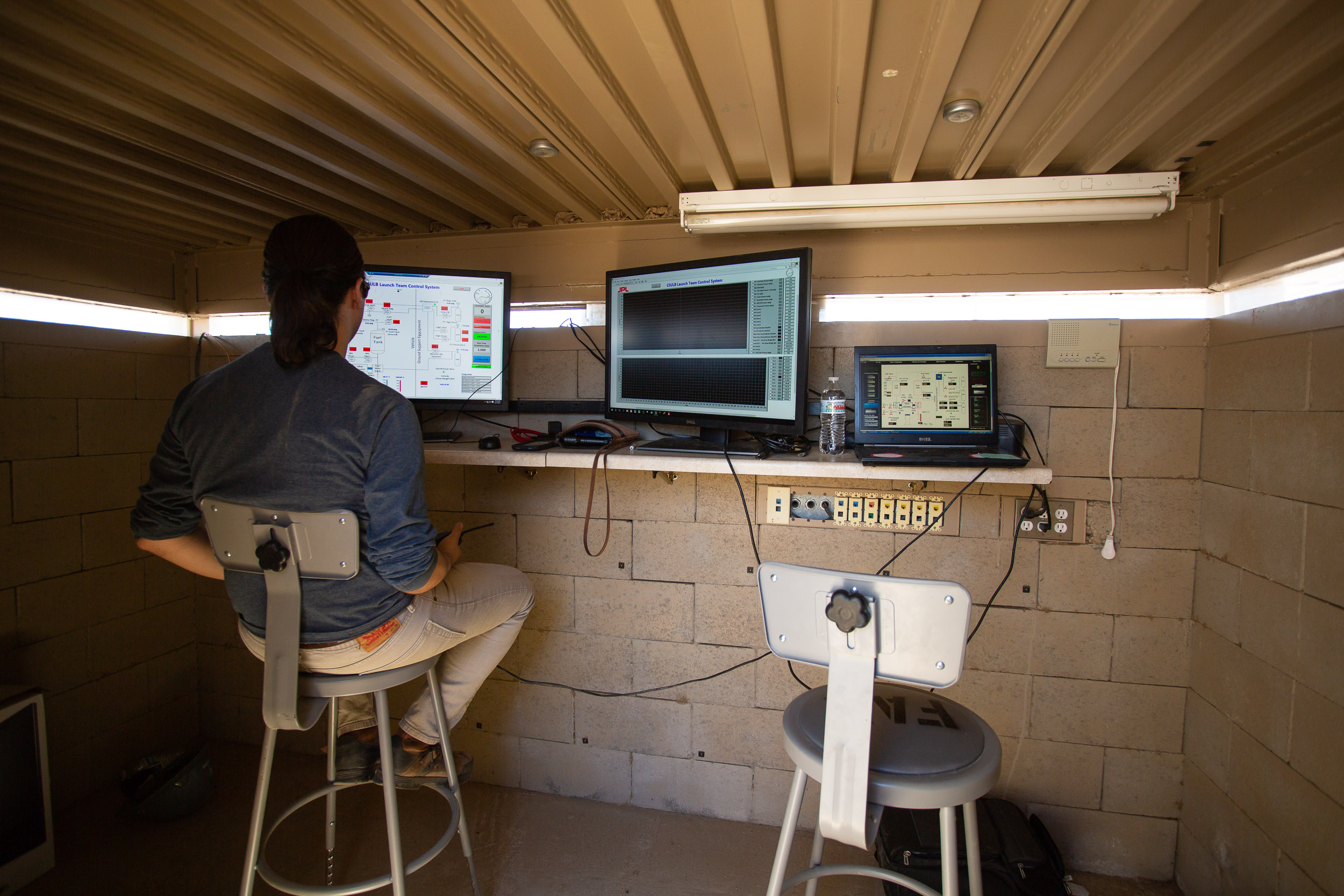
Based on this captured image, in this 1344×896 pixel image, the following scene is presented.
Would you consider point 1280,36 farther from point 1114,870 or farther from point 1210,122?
point 1114,870

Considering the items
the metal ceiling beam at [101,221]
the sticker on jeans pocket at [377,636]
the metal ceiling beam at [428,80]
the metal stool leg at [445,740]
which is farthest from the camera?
the metal ceiling beam at [101,221]

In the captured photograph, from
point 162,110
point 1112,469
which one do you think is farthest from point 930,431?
point 162,110

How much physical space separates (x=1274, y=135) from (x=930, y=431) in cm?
105

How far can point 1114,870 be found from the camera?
196 cm

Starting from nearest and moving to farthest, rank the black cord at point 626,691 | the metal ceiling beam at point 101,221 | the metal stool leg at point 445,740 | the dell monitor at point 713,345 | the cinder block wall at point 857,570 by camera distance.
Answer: the metal stool leg at point 445,740 → the dell monitor at point 713,345 → the cinder block wall at point 857,570 → the metal ceiling beam at point 101,221 → the black cord at point 626,691

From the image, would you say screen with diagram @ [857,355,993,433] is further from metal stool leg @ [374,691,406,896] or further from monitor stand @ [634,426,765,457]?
metal stool leg @ [374,691,406,896]

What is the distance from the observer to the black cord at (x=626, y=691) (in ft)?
7.07

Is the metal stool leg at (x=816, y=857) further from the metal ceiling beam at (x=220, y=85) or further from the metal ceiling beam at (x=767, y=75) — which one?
the metal ceiling beam at (x=220, y=85)

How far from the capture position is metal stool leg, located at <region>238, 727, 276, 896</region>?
4.49ft

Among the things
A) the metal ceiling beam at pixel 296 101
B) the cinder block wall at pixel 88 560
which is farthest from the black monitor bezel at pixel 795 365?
the cinder block wall at pixel 88 560

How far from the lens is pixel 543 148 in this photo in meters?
1.68

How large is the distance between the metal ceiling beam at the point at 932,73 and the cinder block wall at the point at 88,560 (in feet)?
9.80

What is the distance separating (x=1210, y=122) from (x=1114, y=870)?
2258mm

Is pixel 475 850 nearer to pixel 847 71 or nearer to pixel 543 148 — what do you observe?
pixel 543 148
